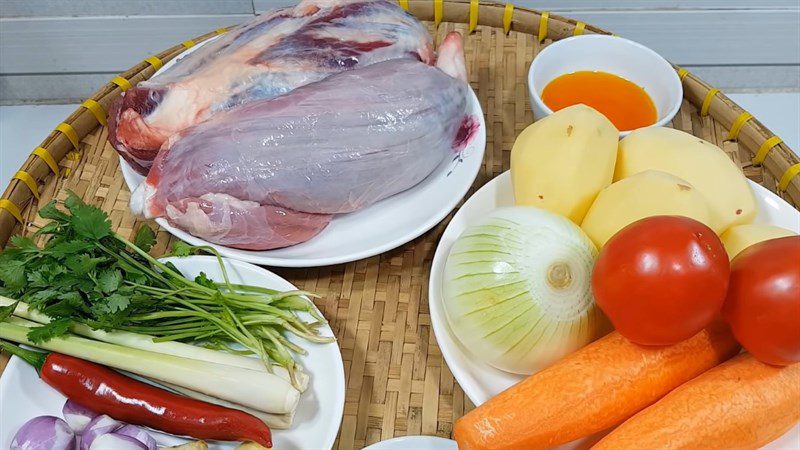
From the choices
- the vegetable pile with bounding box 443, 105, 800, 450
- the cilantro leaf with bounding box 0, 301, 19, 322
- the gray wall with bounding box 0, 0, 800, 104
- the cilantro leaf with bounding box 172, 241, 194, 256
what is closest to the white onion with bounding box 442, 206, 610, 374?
the vegetable pile with bounding box 443, 105, 800, 450

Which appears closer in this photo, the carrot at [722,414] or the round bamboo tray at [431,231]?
the carrot at [722,414]

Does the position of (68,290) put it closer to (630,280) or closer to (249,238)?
(249,238)

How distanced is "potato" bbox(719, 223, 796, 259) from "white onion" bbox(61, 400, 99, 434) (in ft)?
2.62

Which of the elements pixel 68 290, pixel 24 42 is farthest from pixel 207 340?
pixel 24 42

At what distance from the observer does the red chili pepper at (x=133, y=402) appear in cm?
91

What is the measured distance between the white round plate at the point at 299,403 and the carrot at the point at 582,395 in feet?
0.60

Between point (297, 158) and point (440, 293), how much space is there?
28 cm

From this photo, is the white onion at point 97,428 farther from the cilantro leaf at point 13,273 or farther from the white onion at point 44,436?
the cilantro leaf at point 13,273

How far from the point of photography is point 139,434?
2.95 ft

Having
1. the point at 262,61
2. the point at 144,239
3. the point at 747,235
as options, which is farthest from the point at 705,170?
the point at 144,239

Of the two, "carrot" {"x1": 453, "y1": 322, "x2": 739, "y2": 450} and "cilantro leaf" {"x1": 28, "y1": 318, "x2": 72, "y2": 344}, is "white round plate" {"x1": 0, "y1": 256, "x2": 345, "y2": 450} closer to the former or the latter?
"cilantro leaf" {"x1": 28, "y1": 318, "x2": 72, "y2": 344}

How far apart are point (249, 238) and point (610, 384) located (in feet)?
1.72

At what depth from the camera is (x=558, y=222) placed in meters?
0.90

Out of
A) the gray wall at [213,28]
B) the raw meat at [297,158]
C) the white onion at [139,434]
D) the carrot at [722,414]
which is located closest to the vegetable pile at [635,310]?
the carrot at [722,414]
